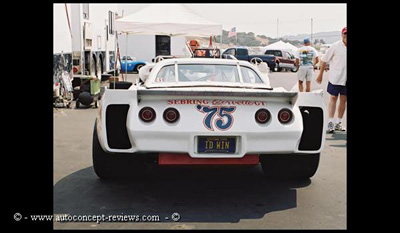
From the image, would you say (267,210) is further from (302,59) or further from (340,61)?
(302,59)

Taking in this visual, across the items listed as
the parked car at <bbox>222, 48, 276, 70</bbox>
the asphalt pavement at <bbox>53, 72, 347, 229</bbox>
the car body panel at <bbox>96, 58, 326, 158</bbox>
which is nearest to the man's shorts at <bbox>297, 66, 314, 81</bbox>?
the asphalt pavement at <bbox>53, 72, 347, 229</bbox>

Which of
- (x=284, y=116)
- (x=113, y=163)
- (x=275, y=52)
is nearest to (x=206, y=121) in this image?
(x=284, y=116)

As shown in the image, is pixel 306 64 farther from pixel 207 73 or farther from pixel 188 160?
pixel 188 160

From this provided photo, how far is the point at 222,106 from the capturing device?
409 cm

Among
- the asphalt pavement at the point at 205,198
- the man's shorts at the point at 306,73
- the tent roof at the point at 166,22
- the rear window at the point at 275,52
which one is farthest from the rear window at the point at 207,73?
the rear window at the point at 275,52

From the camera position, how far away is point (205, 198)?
430 cm

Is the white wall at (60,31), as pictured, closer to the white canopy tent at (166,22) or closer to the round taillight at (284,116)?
the white canopy tent at (166,22)

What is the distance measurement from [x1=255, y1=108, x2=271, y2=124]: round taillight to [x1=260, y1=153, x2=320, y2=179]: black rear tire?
649mm

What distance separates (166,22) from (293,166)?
757cm

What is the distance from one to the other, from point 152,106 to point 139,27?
7818 millimetres

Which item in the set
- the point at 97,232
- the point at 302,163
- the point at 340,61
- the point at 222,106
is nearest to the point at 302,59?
the point at 340,61

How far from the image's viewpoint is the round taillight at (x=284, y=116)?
4.18 metres

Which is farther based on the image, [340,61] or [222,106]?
[340,61]

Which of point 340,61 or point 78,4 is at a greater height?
point 78,4
